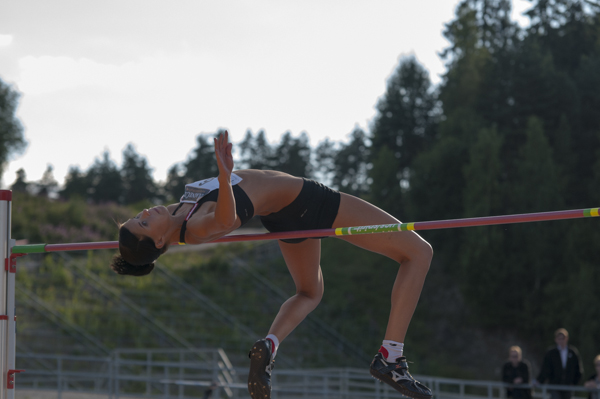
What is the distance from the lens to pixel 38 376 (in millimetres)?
12477

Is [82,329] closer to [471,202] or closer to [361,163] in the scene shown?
[471,202]

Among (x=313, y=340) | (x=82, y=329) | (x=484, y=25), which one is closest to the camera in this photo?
(x=82, y=329)

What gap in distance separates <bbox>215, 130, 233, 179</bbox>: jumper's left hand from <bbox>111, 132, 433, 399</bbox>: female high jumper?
0.01 meters

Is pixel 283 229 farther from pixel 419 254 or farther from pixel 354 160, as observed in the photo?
pixel 354 160

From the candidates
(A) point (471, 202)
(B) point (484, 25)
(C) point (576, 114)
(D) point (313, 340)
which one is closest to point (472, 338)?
(A) point (471, 202)

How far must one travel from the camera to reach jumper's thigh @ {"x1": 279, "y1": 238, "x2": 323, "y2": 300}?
10.9 feet

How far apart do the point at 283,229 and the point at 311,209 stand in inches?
7.2

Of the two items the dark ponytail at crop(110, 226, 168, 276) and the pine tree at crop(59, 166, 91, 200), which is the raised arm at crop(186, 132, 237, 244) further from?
the pine tree at crop(59, 166, 91, 200)

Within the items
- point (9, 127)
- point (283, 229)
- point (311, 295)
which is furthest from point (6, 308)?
point (9, 127)

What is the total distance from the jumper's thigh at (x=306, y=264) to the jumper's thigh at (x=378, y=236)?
209 mm

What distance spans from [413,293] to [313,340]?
46.5ft

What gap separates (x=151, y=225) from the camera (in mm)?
2936

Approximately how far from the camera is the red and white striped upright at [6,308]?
318 cm

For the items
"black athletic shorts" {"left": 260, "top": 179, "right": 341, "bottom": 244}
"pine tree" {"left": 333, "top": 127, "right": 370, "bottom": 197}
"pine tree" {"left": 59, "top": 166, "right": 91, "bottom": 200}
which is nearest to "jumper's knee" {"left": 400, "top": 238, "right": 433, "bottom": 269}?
"black athletic shorts" {"left": 260, "top": 179, "right": 341, "bottom": 244}
